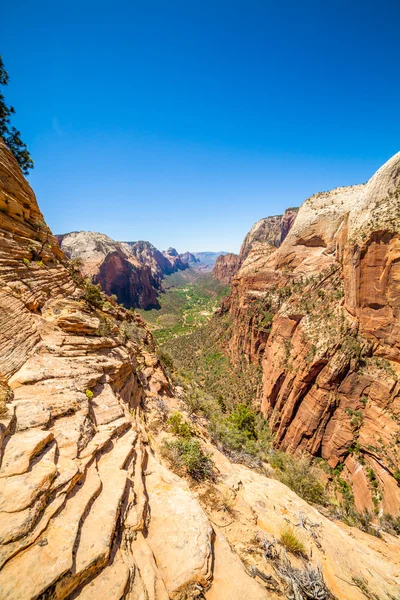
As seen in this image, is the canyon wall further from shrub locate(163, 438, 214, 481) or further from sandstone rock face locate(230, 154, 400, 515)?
sandstone rock face locate(230, 154, 400, 515)

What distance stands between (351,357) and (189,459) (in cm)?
2206

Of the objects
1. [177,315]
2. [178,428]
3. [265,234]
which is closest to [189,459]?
[178,428]

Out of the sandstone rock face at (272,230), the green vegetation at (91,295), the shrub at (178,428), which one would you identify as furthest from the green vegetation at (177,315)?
the shrub at (178,428)

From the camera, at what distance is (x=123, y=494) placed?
5723mm

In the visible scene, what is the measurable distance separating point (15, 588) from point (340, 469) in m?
28.6

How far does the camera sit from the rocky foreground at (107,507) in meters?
4.00

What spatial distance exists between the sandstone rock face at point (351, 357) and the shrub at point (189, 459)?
18.9 m

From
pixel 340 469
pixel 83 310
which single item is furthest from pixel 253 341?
pixel 83 310

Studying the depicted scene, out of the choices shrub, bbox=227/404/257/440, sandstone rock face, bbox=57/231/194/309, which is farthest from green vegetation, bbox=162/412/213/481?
sandstone rock face, bbox=57/231/194/309

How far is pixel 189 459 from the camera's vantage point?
857cm

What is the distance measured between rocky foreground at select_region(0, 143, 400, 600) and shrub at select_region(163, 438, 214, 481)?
46cm

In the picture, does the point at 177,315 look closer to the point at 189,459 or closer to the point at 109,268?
the point at 109,268

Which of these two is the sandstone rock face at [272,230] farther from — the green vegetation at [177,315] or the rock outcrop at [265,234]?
the green vegetation at [177,315]

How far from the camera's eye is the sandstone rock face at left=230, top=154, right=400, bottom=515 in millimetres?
20312
